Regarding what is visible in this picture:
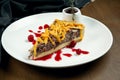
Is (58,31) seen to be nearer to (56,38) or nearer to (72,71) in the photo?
(56,38)

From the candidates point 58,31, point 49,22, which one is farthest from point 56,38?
point 49,22

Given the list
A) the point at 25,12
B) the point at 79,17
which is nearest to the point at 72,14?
the point at 79,17

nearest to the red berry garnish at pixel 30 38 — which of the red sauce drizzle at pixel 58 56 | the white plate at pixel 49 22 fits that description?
the white plate at pixel 49 22

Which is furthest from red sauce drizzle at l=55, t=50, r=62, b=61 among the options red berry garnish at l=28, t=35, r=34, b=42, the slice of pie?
red berry garnish at l=28, t=35, r=34, b=42

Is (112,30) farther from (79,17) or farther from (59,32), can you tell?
(59,32)

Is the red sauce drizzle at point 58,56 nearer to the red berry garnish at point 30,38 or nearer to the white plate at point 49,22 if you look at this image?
the white plate at point 49,22

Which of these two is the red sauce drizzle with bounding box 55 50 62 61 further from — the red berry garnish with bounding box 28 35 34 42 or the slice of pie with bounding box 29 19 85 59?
the red berry garnish with bounding box 28 35 34 42
